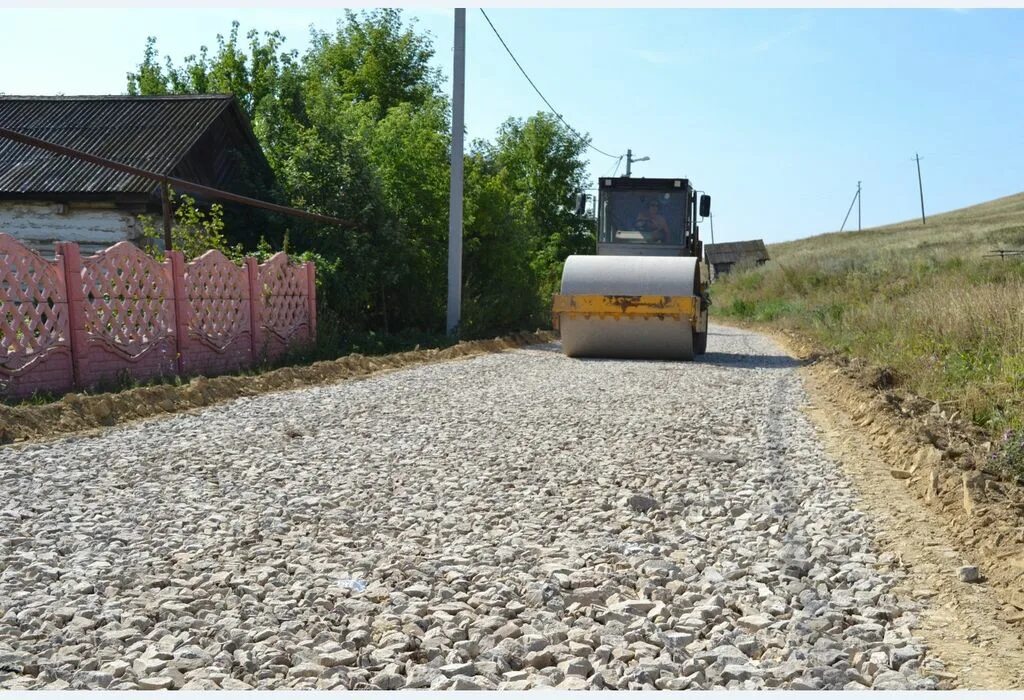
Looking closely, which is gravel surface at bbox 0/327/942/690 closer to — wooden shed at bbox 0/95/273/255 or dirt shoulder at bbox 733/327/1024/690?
dirt shoulder at bbox 733/327/1024/690

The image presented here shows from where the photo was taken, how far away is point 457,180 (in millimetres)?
18094

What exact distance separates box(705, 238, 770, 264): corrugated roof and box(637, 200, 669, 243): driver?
122 feet

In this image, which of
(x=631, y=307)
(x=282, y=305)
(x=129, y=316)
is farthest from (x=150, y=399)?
(x=631, y=307)

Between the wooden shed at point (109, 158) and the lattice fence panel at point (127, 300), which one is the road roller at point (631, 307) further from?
the wooden shed at point (109, 158)

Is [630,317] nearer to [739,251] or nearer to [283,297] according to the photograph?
[283,297]

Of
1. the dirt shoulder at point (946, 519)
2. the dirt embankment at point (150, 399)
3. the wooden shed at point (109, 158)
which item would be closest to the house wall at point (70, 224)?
the wooden shed at point (109, 158)

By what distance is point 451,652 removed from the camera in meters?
3.44

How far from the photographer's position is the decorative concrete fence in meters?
9.41

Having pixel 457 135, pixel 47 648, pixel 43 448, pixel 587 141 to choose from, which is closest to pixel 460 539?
pixel 47 648

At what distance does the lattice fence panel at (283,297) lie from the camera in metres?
14.2

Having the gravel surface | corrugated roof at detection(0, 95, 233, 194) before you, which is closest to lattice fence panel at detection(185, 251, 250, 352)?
the gravel surface

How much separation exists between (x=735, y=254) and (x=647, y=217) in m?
38.5

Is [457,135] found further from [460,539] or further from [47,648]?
[47,648]

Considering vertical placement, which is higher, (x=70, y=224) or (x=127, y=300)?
(x=70, y=224)
